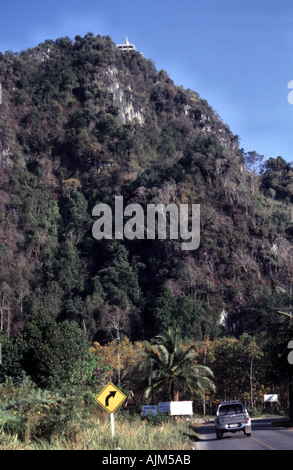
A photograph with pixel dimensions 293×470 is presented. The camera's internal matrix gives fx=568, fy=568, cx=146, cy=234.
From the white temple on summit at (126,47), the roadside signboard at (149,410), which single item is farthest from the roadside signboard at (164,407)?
the white temple on summit at (126,47)

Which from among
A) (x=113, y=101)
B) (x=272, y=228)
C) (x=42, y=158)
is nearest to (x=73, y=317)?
(x=272, y=228)

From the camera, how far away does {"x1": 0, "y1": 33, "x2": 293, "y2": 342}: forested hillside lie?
9100cm

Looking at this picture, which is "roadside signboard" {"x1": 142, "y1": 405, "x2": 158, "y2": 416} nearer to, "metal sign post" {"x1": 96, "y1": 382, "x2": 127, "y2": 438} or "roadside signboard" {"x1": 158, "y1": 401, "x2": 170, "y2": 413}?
"roadside signboard" {"x1": 158, "y1": 401, "x2": 170, "y2": 413}

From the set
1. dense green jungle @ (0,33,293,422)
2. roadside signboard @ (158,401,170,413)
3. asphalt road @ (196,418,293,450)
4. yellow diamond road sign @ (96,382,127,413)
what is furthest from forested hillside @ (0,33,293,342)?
yellow diamond road sign @ (96,382,127,413)

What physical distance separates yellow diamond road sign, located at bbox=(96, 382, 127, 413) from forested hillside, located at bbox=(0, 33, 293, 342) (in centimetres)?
6296

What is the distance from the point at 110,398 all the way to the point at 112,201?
331 ft

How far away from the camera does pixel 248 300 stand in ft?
312

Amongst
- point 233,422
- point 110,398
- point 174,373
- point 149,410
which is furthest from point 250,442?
point 174,373

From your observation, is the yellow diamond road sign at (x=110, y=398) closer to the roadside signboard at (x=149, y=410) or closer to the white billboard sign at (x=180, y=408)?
the roadside signboard at (x=149, y=410)

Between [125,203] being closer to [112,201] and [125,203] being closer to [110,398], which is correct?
[112,201]

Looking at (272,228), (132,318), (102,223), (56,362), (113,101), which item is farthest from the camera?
(113,101)

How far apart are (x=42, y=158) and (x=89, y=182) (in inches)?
484
